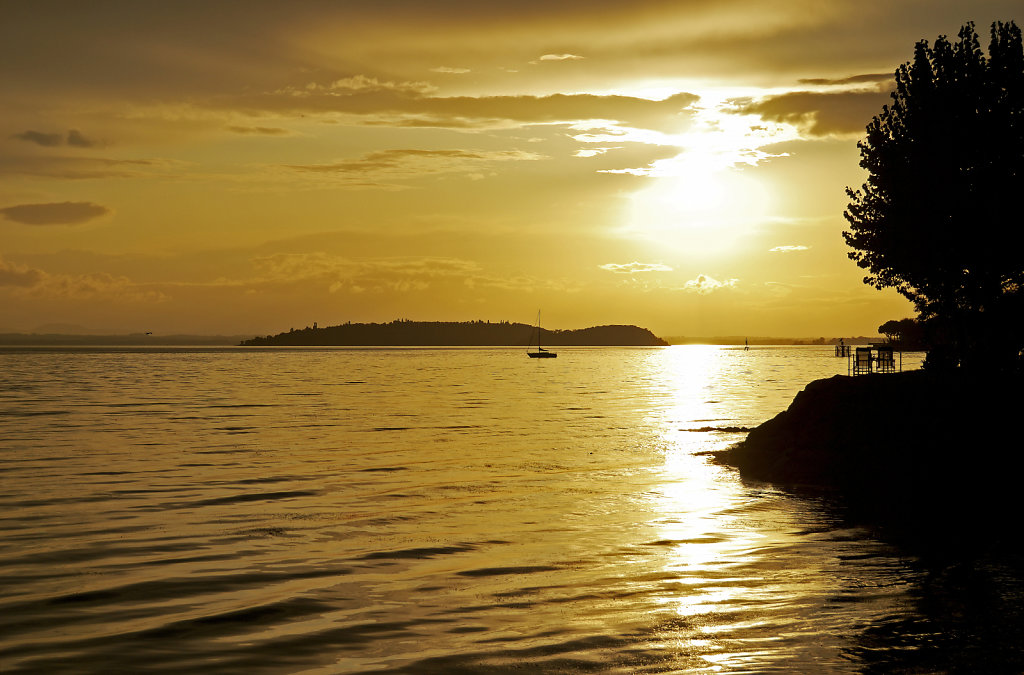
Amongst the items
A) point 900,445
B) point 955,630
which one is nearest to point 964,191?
point 900,445

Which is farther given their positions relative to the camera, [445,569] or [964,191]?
[964,191]

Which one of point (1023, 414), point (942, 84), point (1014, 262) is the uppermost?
point (942, 84)

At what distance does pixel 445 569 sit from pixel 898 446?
1904 cm

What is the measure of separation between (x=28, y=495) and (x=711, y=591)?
64.3 ft

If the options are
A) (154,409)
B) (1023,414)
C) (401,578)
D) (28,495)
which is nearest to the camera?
(401,578)

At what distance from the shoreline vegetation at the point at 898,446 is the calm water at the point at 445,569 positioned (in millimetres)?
2058

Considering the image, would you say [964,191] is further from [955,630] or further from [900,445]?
[955,630]

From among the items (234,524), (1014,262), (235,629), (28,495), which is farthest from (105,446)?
(1014,262)

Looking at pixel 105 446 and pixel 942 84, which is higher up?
pixel 942 84

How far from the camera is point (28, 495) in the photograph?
23.7 metres

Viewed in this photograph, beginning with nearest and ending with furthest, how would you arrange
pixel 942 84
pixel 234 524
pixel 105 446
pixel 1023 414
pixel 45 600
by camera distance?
pixel 45 600 → pixel 234 524 → pixel 1023 414 → pixel 105 446 → pixel 942 84

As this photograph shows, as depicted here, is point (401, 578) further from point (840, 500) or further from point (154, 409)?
point (154, 409)

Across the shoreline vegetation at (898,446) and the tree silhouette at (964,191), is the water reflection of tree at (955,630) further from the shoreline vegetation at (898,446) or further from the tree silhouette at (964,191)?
A: the tree silhouette at (964,191)

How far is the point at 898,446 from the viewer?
28.4 metres
